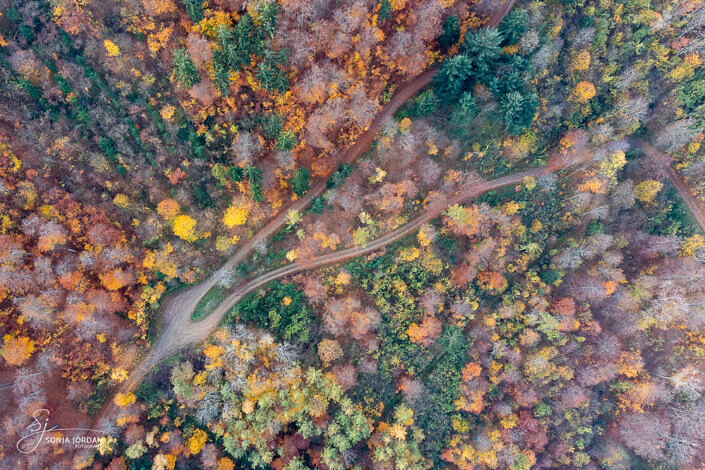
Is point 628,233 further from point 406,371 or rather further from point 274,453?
point 274,453

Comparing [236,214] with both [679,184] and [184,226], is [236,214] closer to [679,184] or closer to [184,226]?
[184,226]

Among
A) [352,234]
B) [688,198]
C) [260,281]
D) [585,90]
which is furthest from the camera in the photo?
[688,198]

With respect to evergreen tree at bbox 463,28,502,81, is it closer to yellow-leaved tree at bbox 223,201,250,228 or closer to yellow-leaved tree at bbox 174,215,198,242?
yellow-leaved tree at bbox 223,201,250,228

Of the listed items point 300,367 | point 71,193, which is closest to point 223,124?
point 71,193

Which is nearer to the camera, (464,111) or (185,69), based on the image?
(185,69)

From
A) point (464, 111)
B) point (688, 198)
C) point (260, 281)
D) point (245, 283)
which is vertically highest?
point (464, 111)

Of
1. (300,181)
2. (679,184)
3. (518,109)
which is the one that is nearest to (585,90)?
(518,109)

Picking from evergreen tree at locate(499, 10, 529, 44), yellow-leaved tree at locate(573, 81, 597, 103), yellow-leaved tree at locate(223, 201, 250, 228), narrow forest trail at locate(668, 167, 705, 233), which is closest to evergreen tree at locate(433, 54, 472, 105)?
evergreen tree at locate(499, 10, 529, 44)

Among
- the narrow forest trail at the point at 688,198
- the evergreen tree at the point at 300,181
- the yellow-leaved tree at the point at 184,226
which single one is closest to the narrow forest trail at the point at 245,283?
the evergreen tree at the point at 300,181
